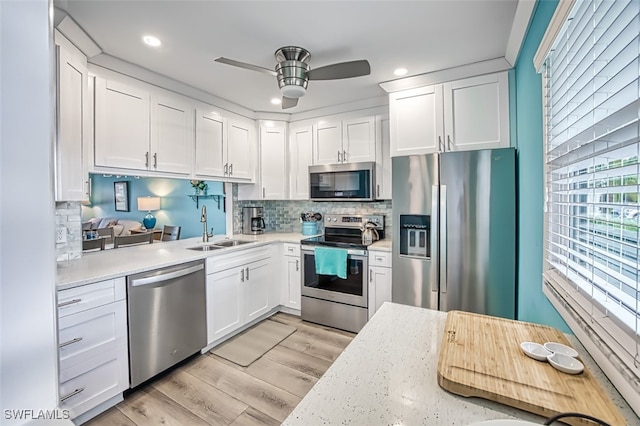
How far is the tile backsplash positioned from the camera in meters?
2.17

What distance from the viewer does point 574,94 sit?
1038 millimetres

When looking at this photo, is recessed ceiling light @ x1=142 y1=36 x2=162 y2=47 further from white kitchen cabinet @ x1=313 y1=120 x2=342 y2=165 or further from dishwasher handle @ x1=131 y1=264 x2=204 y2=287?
white kitchen cabinet @ x1=313 y1=120 x2=342 y2=165

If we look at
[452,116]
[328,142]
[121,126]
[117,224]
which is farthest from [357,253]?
[117,224]

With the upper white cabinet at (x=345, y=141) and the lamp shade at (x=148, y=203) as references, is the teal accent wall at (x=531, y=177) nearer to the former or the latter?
the upper white cabinet at (x=345, y=141)

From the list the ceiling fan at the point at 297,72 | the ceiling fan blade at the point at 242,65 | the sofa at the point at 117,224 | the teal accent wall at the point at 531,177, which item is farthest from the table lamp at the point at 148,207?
the teal accent wall at the point at 531,177

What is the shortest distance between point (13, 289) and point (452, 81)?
113 inches

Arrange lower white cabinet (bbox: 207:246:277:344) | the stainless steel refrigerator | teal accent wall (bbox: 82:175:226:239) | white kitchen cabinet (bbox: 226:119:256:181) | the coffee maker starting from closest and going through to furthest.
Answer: the stainless steel refrigerator, lower white cabinet (bbox: 207:246:277:344), white kitchen cabinet (bbox: 226:119:256:181), the coffee maker, teal accent wall (bbox: 82:175:226:239)

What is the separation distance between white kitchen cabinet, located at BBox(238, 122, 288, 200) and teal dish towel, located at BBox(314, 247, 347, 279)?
40.7 inches

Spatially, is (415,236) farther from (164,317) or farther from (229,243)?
(164,317)

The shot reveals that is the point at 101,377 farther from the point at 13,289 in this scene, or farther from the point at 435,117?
the point at 435,117

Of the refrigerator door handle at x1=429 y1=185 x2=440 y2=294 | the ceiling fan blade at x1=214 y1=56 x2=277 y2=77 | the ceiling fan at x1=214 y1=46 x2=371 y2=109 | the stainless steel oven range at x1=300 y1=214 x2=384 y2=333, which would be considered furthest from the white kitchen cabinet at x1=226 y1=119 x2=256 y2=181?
the refrigerator door handle at x1=429 y1=185 x2=440 y2=294

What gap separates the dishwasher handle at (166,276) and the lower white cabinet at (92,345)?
92mm

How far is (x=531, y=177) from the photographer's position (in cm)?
173

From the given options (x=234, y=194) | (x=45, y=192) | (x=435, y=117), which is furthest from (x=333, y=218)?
(x=45, y=192)
